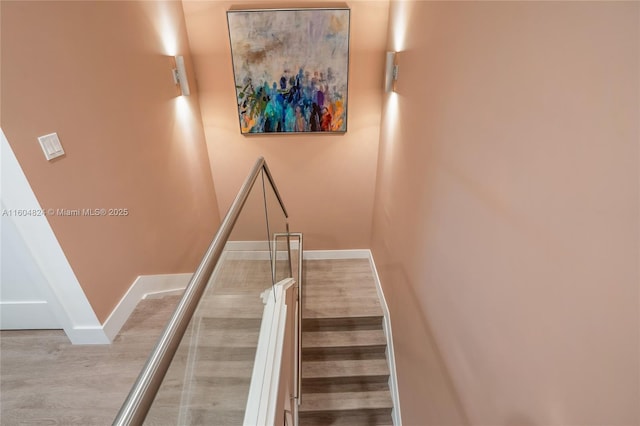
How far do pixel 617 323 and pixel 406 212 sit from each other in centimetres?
170

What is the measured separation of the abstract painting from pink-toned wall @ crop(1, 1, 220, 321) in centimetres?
62

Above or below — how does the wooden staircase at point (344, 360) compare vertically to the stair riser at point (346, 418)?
above

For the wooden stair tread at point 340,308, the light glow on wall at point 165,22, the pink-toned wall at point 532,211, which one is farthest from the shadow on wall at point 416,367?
the light glow on wall at point 165,22

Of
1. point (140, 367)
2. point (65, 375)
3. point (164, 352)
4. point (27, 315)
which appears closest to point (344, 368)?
point (140, 367)

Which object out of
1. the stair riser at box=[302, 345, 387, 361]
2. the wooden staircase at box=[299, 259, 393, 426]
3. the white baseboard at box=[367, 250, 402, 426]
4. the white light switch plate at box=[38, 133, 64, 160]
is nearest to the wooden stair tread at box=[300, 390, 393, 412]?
the wooden staircase at box=[299, 259, 393, 426]

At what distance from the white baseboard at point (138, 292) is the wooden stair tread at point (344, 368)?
65.5 inches

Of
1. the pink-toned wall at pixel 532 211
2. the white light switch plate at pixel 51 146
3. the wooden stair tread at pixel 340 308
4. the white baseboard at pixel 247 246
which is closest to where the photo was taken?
the pink-toned wall at pixel 532 211

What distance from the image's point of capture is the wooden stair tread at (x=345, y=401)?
297 centimetres

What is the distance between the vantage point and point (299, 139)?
3.38 m

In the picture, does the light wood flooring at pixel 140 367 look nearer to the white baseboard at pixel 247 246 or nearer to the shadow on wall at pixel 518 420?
the white baseboard at pixel 247 246

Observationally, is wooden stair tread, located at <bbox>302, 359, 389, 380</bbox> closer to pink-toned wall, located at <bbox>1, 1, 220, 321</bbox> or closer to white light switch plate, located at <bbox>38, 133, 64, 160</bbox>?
pink-toned wall, located at <bbox>1, 1, 220, 321</bbox>

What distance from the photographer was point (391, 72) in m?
2.67

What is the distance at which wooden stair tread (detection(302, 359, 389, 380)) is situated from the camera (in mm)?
3107

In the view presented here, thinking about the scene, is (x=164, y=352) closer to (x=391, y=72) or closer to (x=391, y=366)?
Answer: (x=391, y=72)
